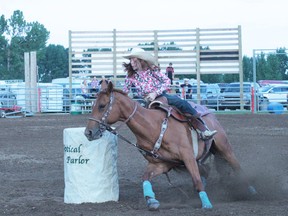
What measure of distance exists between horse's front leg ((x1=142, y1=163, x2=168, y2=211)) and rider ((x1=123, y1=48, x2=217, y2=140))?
0.77 meters

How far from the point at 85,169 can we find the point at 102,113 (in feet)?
3.02

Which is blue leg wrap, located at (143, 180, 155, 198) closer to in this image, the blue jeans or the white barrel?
the white barrel

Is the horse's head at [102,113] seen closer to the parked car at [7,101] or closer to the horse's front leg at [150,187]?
the horse's front leg at [150,187]

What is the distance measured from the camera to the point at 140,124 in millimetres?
7199

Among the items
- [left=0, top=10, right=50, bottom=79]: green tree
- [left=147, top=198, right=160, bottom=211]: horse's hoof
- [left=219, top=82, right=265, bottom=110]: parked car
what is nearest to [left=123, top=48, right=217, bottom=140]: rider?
[left=147, top=198, right=160, bottom=211]: horse's hoof

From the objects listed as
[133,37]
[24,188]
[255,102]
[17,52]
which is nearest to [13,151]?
[24,188]

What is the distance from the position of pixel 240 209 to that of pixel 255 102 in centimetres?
1747

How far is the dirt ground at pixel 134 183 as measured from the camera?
7.04m

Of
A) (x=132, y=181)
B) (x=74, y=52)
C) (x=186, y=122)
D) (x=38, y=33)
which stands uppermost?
(x=38, y=33)

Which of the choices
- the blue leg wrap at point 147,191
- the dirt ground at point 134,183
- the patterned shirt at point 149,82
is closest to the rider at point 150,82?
the patterned shirt at point 149,82

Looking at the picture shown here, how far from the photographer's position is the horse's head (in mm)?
6918

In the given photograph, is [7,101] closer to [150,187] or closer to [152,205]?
[150,187]

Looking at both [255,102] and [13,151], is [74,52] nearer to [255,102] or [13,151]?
[255,102]

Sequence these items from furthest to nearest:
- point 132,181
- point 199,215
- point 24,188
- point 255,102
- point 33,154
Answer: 1. point 255,102
2. point 33,154
3. point 132,181
4. point 24,188
5. point 199,215
